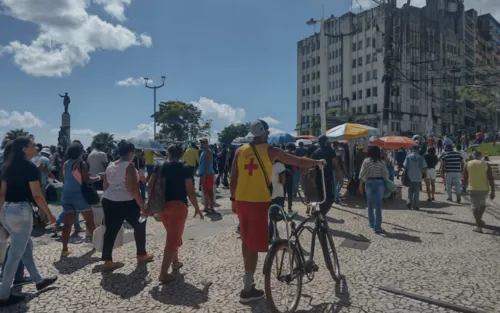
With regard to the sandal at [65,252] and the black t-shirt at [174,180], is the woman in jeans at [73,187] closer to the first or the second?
the sandal at [65,252]

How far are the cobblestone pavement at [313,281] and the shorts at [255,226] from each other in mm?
642

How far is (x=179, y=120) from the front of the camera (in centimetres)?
6562

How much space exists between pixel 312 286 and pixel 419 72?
71.4 meters

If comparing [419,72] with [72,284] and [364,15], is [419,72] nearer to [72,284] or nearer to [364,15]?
[364,15]

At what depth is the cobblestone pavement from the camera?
13.4 feet

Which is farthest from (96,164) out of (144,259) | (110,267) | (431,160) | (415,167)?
(431,160)

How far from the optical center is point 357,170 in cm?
1199

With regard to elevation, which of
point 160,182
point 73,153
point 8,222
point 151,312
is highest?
point 73,153

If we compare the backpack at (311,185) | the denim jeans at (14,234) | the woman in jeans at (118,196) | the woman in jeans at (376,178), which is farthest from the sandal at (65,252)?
the woman in jeans at (376,178)

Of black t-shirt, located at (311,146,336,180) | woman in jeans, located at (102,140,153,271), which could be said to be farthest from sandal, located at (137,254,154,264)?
black t-shirt, located at (311,146,336,180)

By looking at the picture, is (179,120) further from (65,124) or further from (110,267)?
(110,267)

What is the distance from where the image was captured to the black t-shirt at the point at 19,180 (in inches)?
161

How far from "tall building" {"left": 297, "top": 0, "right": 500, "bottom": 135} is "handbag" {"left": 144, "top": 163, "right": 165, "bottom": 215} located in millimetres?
57979

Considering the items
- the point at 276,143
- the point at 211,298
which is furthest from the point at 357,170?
the point at 211,298
